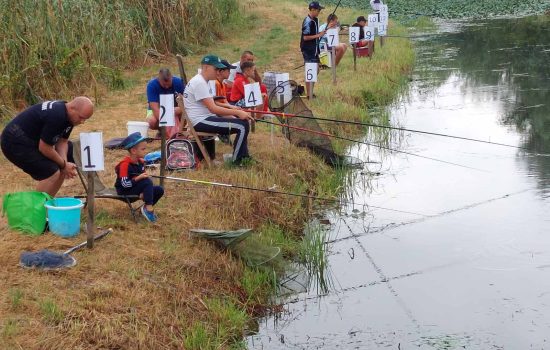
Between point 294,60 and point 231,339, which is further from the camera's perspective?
point 294,60

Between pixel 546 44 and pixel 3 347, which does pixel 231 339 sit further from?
pixel 546 44

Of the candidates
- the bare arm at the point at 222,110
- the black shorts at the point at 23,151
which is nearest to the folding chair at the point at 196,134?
the bare arm at the point at 222,110

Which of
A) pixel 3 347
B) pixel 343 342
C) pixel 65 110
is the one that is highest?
pixel 65 110

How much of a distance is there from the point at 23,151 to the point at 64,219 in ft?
2.14

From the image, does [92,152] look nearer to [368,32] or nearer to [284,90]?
[284,90]

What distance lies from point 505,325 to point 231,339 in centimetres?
195

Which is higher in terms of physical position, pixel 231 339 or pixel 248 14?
pixel 248 14

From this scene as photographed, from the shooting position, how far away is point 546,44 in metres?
19.2

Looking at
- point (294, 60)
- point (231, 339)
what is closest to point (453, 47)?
point (294, 60)

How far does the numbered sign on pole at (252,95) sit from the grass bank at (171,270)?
52 cm

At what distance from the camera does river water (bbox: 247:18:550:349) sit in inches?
231

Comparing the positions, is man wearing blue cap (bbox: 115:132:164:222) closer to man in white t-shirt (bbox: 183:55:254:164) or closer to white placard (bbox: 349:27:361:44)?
man in white t-shirt (bbox: 183:55:254:164)

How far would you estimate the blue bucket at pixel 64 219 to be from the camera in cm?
633

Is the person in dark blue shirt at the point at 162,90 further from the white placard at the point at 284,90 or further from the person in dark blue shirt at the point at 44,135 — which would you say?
the person in dark blue shirt at the point at 44,135
